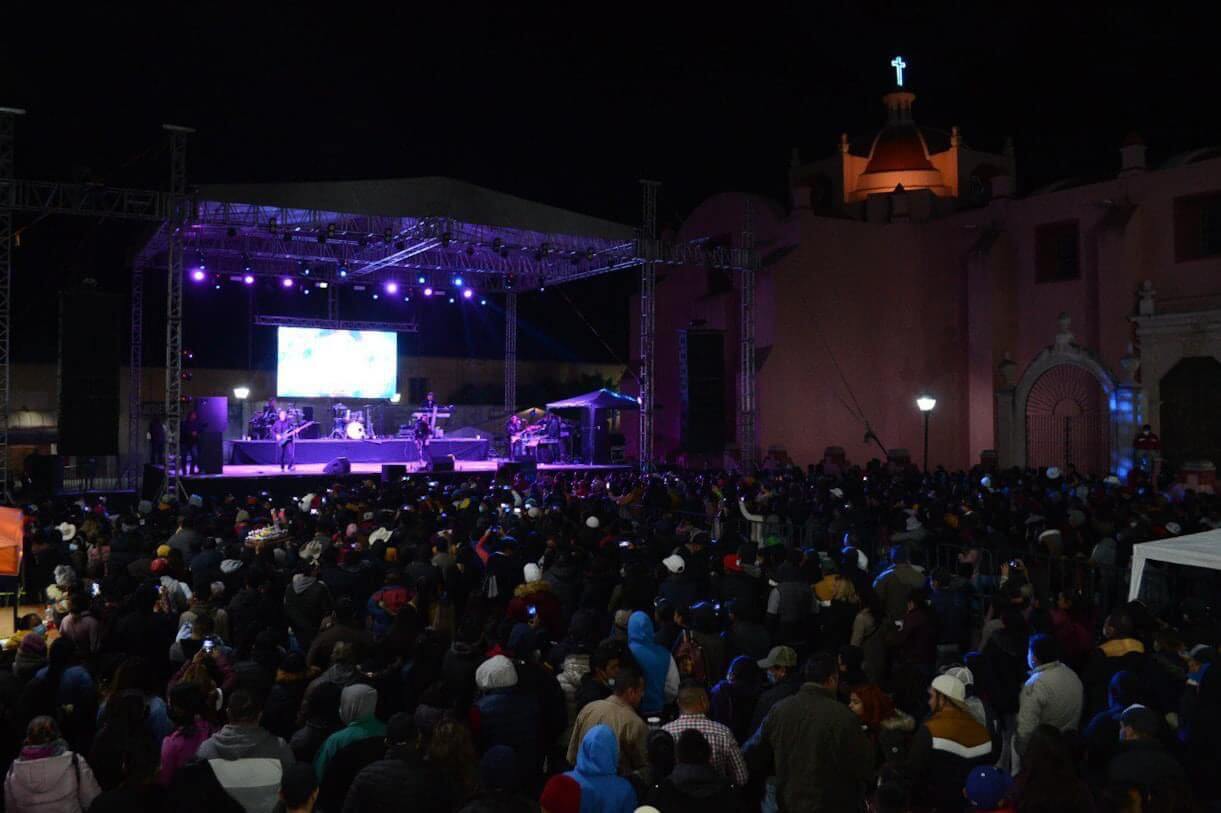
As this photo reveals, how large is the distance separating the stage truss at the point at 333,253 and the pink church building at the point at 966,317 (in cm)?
167

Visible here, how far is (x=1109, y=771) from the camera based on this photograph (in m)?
4.38

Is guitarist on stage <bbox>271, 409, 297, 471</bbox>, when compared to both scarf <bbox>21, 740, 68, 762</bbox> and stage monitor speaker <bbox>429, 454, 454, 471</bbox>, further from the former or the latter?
scarf <bbox>21, 740, 68, 762</bbox>

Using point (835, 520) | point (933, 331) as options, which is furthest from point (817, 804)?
point (933, 331)

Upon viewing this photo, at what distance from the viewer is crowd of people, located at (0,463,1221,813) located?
13.6 feet

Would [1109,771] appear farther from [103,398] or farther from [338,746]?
[103,398]

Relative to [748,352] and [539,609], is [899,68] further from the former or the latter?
[539,609]

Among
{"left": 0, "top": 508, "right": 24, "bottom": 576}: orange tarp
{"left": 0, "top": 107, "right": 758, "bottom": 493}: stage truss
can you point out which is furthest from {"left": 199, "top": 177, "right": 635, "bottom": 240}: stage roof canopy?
{"left": 0, "top": 508, "right": 24, "bottom": 576}: orange tarp

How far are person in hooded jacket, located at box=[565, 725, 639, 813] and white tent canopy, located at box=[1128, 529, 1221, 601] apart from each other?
608 centimetres

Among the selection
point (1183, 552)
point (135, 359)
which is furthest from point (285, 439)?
point (1183, 552)

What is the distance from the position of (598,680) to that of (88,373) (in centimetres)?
1618

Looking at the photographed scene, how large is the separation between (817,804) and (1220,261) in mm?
20748

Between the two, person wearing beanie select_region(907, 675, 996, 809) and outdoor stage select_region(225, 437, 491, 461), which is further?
outdoor stage select_region(225, 437, 491, 461)

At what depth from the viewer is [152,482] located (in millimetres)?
18922

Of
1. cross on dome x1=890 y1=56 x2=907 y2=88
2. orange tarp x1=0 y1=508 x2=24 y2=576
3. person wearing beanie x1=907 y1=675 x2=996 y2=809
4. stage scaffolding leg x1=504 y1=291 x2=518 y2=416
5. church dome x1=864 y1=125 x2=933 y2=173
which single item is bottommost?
person wearing beanie x1=907 y1=675 x2=996 y2=809
